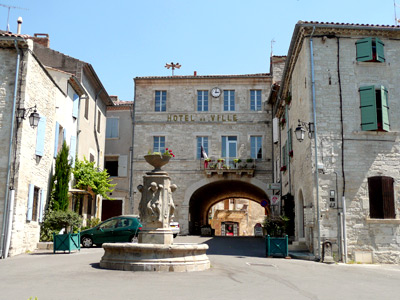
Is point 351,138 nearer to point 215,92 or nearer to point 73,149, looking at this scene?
point 73,149

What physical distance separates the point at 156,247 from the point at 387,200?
8.47 m

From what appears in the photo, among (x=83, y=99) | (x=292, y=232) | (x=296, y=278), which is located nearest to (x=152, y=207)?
(x=296, y=278)

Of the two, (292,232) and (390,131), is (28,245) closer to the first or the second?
(292,232)

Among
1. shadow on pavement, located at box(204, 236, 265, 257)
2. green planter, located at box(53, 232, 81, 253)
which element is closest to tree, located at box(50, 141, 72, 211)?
green planter, located at box(53, 232, 81, 253)

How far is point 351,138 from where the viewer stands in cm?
1548

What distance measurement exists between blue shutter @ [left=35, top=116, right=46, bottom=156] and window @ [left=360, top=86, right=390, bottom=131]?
1066 cm

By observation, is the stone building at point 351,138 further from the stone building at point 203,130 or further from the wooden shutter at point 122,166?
the wooden shutter at point 122,166

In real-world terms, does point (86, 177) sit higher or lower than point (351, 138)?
lower

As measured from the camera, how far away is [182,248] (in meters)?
10.1

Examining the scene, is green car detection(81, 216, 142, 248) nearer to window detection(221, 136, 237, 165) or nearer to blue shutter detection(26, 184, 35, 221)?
blue shutter detection(26, 184, 35, 221)

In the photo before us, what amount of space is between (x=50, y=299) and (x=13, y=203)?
27.8ft

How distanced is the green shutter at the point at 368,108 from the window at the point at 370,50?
1.02 m

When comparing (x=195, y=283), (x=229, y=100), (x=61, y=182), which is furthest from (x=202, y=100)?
(x=195, y=283)

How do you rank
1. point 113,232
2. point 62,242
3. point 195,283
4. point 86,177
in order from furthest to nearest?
point 86,177 → point 113,232 → point 62,242 → point 195,283
